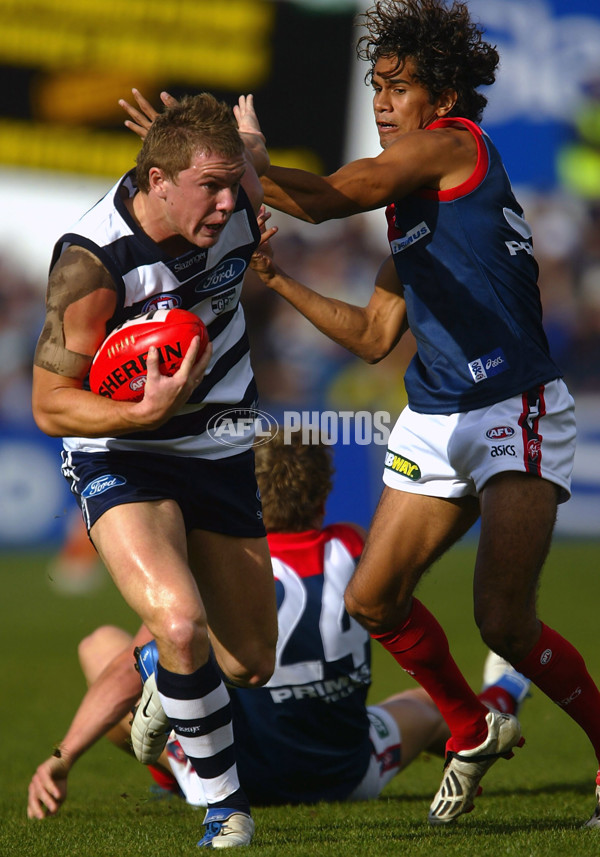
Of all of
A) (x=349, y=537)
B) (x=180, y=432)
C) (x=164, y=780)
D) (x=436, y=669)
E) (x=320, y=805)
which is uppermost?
(x=180, y=432)

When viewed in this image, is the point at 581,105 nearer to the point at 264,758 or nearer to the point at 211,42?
the point at 211,42

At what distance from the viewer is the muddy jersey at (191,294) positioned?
3.97 meters

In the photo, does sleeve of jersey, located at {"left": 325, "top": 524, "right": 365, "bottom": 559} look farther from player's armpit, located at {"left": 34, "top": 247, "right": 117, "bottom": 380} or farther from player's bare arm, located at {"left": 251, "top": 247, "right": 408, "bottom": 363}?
player's armpit, located at {"left": 34, "top": 247, "right": 117, "bottom": 380}

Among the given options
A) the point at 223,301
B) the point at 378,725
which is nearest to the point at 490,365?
the point at 223,301

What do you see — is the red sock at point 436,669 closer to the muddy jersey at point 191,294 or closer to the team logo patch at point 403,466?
the team logo patch at point 403,466

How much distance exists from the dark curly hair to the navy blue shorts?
1.77 metres

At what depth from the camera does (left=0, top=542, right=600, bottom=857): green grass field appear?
3.71 metres

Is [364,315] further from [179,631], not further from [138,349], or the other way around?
[179,631]

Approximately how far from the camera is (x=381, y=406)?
15203mm

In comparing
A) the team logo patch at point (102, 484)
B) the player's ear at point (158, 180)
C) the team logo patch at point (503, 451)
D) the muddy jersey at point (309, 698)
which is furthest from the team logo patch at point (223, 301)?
the team logo patch at point (503, 451)

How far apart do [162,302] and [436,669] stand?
182 cm

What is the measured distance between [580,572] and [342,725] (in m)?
8.82

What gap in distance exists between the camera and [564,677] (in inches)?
165

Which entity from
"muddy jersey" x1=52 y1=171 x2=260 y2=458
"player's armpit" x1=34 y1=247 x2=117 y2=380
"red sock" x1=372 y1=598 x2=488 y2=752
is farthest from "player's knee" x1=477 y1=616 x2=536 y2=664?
"player's armpit" x1=34 y1=247 x2=117 y2=380
